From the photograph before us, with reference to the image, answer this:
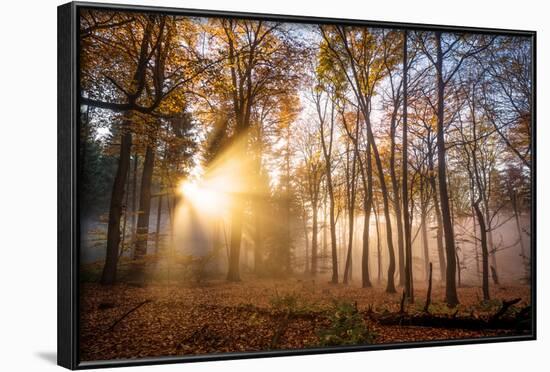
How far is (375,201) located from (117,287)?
3486mm

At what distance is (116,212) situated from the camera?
9.25 metres

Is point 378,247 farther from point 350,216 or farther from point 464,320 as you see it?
point 464,320

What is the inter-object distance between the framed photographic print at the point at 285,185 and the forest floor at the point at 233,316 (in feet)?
0.06

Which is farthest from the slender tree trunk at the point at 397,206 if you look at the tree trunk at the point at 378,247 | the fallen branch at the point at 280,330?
the fallen branch at the point at 280,330

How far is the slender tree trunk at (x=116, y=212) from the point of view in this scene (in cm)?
916

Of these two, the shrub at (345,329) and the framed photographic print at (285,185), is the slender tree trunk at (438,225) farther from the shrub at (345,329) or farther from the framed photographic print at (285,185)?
the shrub at (345,329)

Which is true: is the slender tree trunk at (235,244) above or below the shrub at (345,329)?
above

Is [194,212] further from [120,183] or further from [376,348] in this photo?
[376,348]

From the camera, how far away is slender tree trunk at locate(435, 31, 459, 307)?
10906 millimetres

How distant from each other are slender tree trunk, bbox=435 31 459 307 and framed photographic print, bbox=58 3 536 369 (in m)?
0.03

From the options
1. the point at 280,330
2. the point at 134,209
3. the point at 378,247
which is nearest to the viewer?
the point at 134,209

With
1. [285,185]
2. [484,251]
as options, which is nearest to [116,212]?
[285,185]

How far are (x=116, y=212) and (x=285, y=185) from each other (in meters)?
2.12

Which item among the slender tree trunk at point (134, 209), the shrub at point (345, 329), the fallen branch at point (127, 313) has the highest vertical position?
the slender tree trunk at point (134, 209)
